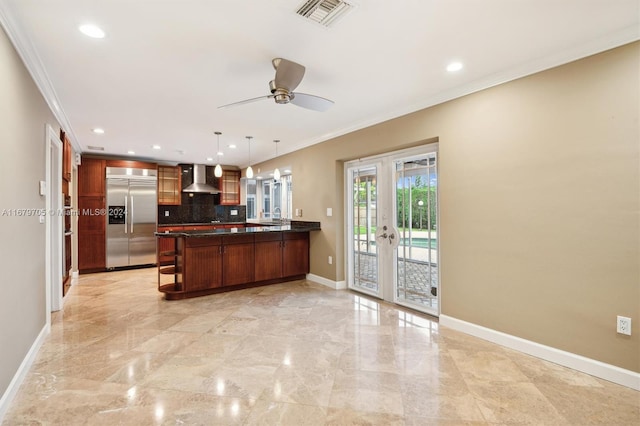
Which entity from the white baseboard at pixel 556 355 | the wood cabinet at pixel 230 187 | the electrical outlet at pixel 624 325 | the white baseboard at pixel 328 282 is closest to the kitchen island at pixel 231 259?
the white baseboard at pixel 328 282

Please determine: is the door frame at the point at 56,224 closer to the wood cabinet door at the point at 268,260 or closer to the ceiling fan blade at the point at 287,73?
the wood cabinet door at the point at 268,260

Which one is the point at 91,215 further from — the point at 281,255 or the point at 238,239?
the point at 281,255

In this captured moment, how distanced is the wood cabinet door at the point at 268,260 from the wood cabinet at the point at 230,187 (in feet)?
11.5

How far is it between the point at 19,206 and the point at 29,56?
115 cm

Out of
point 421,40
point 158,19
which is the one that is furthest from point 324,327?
point 158,19

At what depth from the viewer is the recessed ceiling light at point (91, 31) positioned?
6.82 feet

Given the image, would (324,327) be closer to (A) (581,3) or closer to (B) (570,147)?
(B) (570,147)

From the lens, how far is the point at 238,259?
4816mm

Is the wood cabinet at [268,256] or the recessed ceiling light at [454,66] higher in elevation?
the recessed ceiling light at [454,66]

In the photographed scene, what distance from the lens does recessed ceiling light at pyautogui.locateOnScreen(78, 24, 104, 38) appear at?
6.82ft

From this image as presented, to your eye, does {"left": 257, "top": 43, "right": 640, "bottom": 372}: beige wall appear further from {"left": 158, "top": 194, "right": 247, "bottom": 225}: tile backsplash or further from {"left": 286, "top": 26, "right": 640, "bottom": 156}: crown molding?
{"left": 158, "top": 194, "right": 247, "bottom": 225}: tile backsplash

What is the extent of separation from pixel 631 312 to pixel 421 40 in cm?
244

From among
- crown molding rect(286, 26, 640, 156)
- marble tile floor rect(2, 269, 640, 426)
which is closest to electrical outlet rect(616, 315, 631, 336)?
marble tile floor rect(2, 269, 640, 426)

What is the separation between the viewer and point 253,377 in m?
2.33
